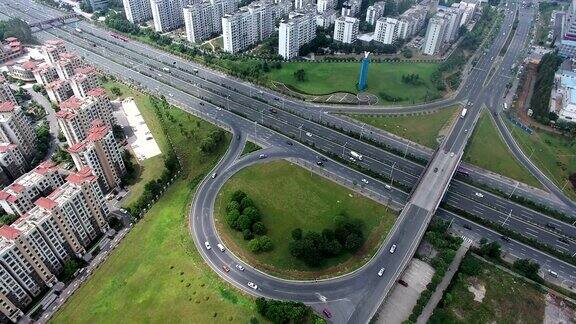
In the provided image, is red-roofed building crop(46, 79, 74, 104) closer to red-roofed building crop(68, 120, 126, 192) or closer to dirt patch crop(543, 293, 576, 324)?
red-roofed building crop(68, 120, 126, 192)

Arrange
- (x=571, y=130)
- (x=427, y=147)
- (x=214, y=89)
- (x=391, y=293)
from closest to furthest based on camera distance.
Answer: (x=391, y=293) < (x=427, y=147) < (x=571, y=130) < (x=214, y=89)

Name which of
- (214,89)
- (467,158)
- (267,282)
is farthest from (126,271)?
(467,158)

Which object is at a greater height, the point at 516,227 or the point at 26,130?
the point at 26,130

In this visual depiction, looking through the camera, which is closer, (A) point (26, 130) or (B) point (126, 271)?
(B) point (126, 271)

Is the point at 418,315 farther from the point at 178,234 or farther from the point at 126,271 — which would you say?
the point at 126,271

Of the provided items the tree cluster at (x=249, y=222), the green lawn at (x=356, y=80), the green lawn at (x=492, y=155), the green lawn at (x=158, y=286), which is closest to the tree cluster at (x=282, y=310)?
the green lawn at (x=158, y=286)

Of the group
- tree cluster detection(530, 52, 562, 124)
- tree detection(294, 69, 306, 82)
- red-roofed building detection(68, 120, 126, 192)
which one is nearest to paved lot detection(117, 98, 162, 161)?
red-roofed building detection(68, 120, 126, 192)

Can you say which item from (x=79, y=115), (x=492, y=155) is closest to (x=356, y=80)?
(x=492, y=155)

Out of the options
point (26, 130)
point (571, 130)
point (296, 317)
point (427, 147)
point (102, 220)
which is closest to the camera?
point (296, 317)
